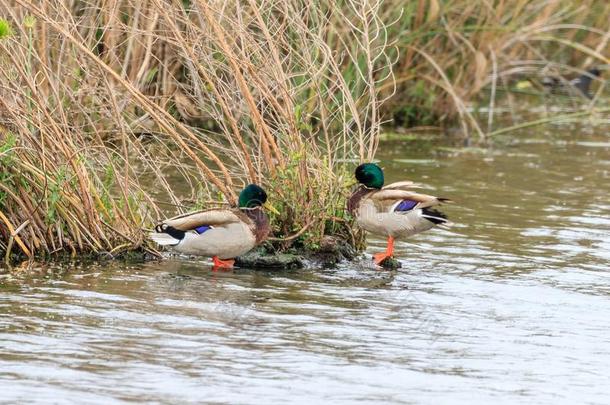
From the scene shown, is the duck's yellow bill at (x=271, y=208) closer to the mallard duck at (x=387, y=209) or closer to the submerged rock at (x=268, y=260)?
the submerged rock at (x=268, y=260)

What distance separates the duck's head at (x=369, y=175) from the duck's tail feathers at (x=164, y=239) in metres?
1.47

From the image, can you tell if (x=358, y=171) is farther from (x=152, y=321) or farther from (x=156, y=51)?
(x=156, y=51)

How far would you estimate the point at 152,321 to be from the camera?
779 centimetres

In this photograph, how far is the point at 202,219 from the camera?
9.18 m

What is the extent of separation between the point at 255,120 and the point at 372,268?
1.34 m

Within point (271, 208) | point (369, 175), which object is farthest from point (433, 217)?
point (271, 208)

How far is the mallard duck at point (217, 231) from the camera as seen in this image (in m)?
9.15

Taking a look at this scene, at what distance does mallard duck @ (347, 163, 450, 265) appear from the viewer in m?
9.63

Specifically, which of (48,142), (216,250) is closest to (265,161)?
(216,250)

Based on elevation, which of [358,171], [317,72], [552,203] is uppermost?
[317,72]

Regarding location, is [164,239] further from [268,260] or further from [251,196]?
[268,260]

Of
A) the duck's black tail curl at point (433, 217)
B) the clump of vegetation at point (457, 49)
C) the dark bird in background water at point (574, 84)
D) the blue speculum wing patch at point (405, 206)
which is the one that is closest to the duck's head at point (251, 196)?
the blue speculum wing patch at point (405, 206)

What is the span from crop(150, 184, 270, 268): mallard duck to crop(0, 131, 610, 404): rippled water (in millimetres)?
210

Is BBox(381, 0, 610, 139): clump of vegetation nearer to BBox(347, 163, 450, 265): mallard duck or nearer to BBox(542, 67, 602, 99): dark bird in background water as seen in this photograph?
BBox(542, 67, 602, 99): dark bird in background water
